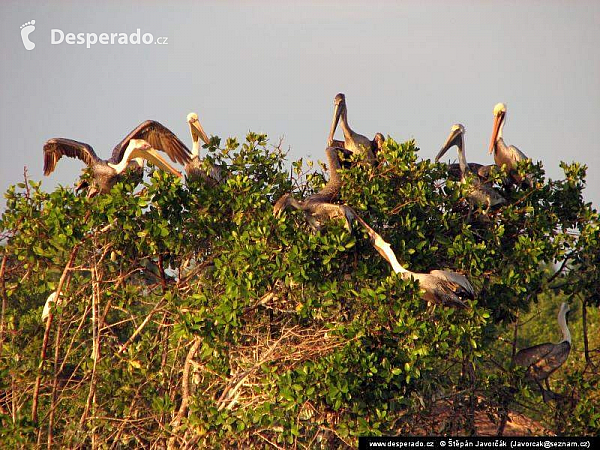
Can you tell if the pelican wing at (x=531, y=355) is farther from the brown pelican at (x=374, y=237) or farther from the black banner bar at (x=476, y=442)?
the brown pelican at (x=374, y=237)

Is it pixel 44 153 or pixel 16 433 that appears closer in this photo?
pixel 16 433

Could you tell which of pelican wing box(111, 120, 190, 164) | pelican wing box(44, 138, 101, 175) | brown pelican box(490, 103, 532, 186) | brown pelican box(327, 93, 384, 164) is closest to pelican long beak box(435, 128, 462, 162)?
brown pelican box(490, 103, 532, 186)

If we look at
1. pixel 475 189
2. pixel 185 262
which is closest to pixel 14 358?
pixel 185 262

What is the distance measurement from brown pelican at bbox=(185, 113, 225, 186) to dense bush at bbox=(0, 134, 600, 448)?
0.53 ft

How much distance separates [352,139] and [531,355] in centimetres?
306

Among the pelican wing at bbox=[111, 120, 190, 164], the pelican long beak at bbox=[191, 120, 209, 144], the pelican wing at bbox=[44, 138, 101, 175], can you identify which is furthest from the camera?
the pelican long beak at bbox=[191, 120, 209, 144]

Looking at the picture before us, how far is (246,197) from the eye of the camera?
25.5 ft

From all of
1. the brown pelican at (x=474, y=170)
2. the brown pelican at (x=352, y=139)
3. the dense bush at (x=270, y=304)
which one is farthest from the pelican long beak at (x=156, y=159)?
the brown pelican at (x=474, y=170)

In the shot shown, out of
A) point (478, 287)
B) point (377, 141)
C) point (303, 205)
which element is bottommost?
point (478, 287)

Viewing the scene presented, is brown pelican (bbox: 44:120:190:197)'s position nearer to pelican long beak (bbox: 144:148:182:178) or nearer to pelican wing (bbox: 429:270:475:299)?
pelican long beak (bbox: 144:148:182:178)

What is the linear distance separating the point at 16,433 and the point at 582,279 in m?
5.67

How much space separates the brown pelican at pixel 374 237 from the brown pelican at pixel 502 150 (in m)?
2.07

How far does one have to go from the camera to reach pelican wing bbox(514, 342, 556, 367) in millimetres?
8500

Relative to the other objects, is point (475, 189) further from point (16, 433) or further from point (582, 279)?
point (16, 433)
